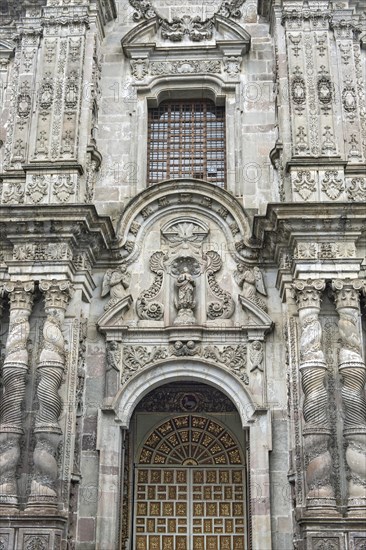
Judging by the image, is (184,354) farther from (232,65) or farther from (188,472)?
(232,65)

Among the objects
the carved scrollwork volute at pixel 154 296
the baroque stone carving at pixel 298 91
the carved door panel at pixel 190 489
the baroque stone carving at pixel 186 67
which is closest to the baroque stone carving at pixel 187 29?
the baroque stone carving at pixel 186 67

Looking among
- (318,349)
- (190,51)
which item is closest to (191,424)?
(318,349)

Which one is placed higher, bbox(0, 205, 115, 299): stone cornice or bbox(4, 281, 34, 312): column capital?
bbox(0, 205, 115, 299): stone cornice

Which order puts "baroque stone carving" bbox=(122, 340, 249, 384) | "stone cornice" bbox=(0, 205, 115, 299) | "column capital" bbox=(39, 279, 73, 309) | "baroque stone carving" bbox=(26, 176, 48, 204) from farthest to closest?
"baroque stone carving" bbox=(26, 176, 48, 204)
"baroque stone carving" bbox=(122, 340, 249, 384)
"stone cornice" bbox=(0, 205, 115, 299)
"column capital" bbox=(39, 279, 73, 309)

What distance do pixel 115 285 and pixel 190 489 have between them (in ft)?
13.8

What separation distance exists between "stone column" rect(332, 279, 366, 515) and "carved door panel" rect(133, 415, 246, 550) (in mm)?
3452

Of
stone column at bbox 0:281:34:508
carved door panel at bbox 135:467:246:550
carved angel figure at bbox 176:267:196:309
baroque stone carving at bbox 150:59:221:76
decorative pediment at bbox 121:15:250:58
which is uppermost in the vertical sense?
decorative pediment at bbox 121:15:250:58

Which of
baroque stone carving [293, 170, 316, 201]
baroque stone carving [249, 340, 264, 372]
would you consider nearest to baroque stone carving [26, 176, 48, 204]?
baroque stone carving [293, 170, 316, 201]

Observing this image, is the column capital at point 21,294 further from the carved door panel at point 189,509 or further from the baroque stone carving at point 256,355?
the carved door panel at point 189,509

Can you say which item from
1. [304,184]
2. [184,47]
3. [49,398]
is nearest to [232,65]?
[184,47]

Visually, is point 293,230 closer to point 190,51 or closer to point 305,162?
point 305,162

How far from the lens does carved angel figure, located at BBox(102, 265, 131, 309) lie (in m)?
13.0

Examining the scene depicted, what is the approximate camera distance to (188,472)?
46.1ft

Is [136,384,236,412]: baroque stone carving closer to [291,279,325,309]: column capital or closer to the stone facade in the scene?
the stone facade
